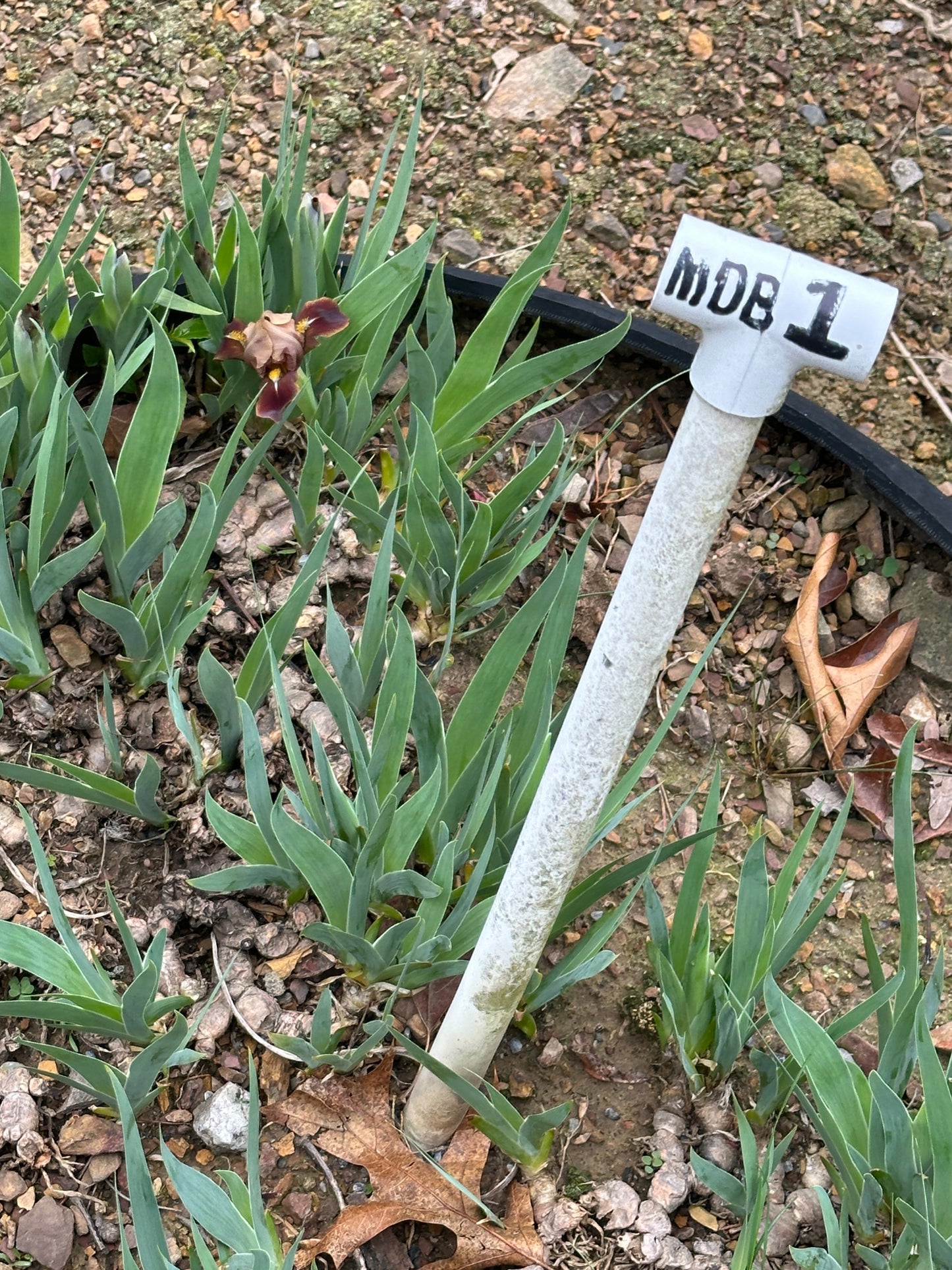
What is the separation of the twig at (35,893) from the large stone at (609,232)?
53.8 inches

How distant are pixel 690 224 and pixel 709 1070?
36.0 inches

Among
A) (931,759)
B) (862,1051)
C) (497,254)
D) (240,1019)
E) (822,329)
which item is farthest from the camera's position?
(497,254)

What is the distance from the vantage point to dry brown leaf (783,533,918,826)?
1574 millimetres

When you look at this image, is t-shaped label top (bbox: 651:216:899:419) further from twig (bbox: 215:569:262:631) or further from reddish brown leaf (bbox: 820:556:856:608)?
reddish brown leaf (bbox: 820:556:856:608)

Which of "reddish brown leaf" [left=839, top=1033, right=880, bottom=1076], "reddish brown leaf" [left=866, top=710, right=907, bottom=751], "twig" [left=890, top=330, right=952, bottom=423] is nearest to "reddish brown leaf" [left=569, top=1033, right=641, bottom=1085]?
"reddish brown leaf" [left=839, top=1033, right=880, bottom=1076]

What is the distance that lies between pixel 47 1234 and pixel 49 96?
189 cm

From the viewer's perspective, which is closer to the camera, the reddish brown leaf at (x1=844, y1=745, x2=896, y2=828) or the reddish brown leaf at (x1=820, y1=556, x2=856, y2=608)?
the reddish brown leaf at (x1=844, y1=745, x2=896, y2=828)

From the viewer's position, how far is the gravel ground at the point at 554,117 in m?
2.03

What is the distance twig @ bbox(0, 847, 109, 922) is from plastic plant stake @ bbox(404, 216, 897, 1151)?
0.48m

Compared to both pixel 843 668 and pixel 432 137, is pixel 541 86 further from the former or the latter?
pixel 843 668

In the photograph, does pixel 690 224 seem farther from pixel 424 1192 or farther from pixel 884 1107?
pixel 424 1192

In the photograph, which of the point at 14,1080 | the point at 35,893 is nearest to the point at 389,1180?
the point at 14,1080

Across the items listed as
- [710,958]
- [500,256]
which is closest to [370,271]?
[500,256]

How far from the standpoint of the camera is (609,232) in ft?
6.66
